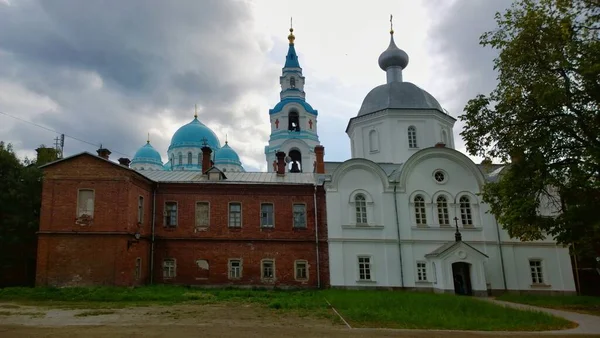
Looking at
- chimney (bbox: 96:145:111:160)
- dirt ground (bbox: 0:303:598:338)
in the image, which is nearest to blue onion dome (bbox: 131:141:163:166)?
chimney (bbox: 96:145:111:160)

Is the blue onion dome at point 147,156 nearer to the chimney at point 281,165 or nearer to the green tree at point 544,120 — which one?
the chimney at point 281,165

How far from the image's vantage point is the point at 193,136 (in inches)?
2041

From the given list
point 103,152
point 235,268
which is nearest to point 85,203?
point 103,152

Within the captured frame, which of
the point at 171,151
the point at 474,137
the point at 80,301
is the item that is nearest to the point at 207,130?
the point at 171,151

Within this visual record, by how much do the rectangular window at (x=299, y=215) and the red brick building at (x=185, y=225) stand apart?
5 centimetres

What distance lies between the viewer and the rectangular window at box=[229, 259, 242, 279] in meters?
23.5

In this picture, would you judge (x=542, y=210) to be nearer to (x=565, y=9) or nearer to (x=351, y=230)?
(x=351, y=230)

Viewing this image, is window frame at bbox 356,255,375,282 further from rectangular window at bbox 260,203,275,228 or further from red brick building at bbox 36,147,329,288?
rectangular window at bbox 260,203,275,228

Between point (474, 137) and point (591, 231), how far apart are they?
5.33 m

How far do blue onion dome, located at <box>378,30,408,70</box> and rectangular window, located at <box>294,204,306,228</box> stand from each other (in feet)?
40.8

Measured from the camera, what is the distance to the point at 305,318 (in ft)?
43.8

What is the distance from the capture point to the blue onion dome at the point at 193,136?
51.3 m

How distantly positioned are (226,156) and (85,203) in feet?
102

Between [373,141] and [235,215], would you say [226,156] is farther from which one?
[235,215]
